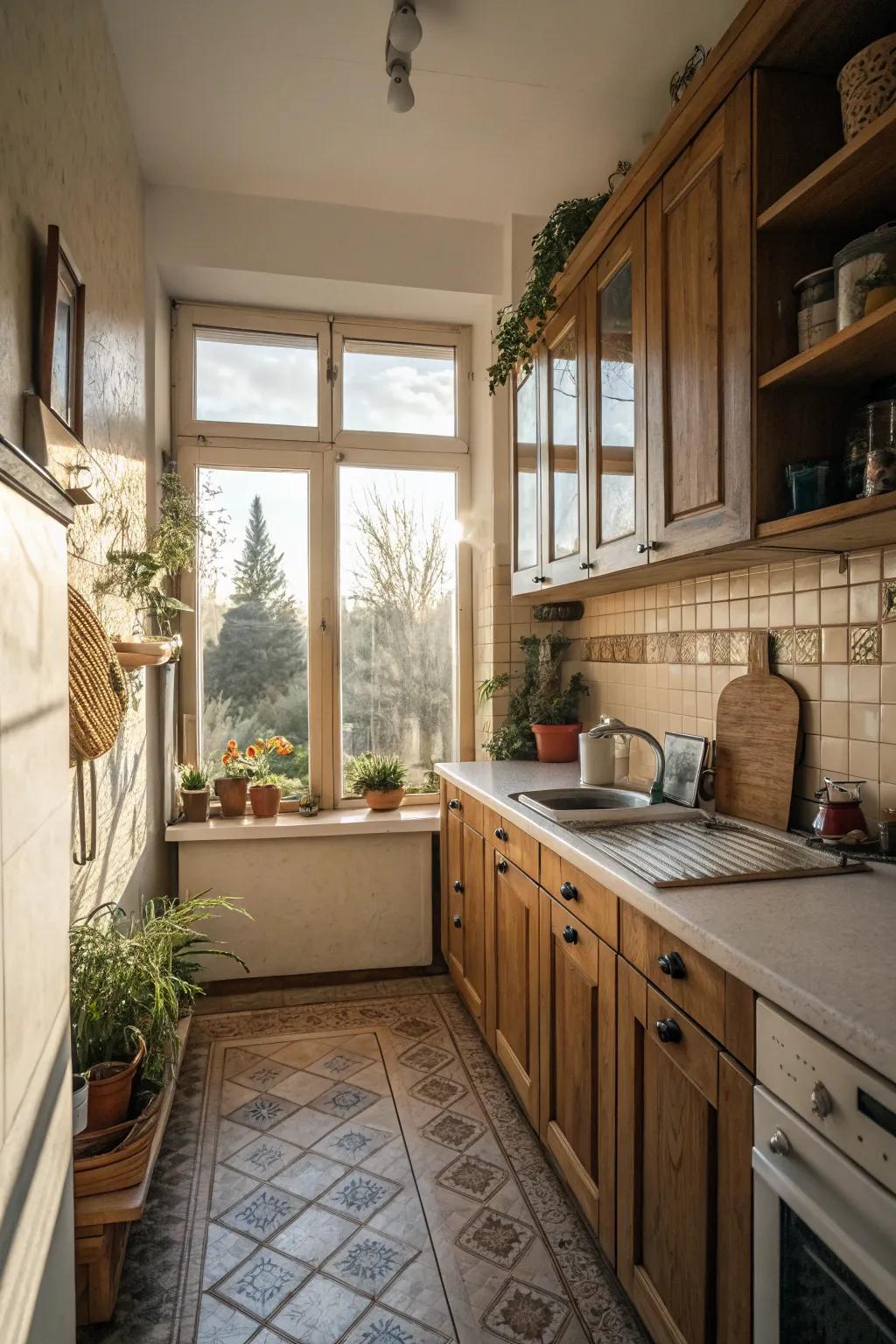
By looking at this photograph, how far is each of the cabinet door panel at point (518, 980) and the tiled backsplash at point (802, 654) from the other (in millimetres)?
660

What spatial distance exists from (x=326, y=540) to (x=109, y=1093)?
2.21 metres

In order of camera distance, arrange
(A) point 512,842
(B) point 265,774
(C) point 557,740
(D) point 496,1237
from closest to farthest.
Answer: (D) point 496,1237, (A) point 512,842, (C) point 557,740, (B) point 265,774

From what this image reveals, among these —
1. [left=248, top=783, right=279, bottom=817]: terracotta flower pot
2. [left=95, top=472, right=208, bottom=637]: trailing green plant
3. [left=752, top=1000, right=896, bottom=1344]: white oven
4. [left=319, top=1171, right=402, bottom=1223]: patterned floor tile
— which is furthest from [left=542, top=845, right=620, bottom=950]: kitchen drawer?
[left=248, top=783, right=279, bottom=817]: terracotta flower pot

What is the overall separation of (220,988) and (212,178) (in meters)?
3.11

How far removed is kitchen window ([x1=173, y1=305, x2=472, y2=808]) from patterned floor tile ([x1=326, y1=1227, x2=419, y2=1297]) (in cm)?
176

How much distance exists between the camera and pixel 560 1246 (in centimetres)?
168

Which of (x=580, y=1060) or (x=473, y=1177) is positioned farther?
(x=473, y=1177)

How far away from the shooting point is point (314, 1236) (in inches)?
68.2

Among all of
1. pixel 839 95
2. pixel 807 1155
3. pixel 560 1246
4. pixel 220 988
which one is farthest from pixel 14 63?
pixel 220 988

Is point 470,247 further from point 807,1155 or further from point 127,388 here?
point 807,1155

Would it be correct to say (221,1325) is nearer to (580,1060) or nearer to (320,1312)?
(320,1312)

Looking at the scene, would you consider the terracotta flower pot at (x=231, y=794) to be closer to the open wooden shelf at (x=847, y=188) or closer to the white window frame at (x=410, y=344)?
the white window frame at (x=410, y=344)

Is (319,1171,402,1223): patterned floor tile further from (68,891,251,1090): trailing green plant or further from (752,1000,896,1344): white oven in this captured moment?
(752,1000,896,1344): white oven

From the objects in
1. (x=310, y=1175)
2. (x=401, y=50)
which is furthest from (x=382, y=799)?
(x=401, y=50)
